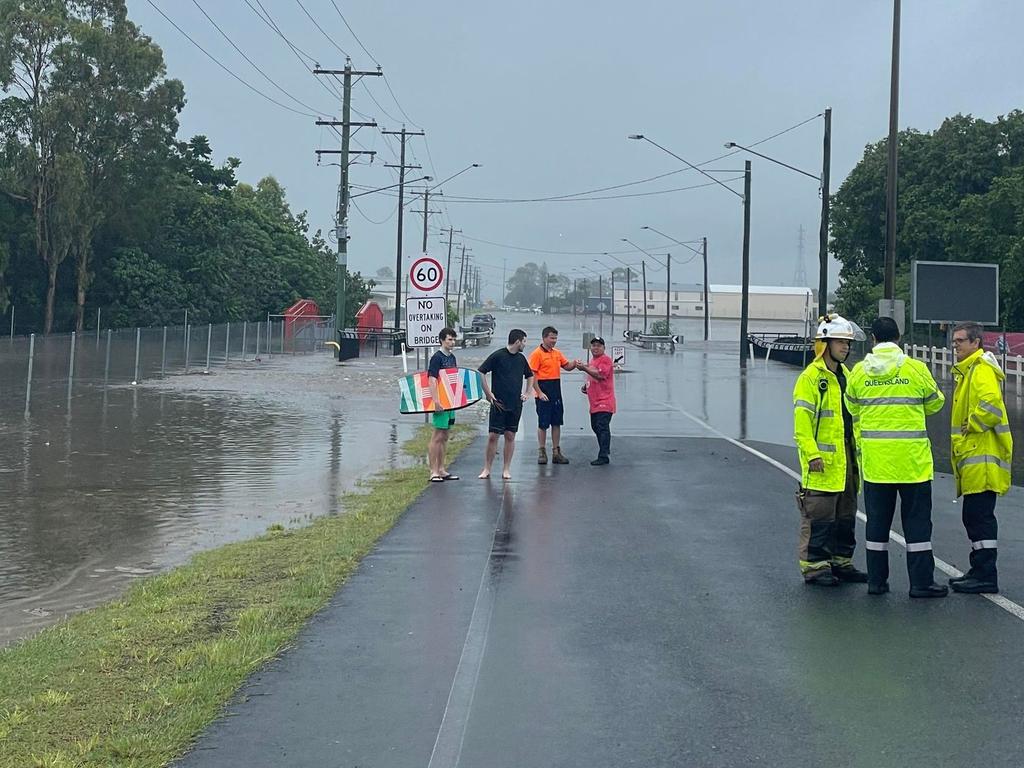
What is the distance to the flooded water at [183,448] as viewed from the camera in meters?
11.0

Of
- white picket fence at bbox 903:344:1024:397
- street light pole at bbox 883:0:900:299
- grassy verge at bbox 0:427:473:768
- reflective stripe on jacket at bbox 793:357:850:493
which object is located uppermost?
street light pole at bbox 883:0:900:299

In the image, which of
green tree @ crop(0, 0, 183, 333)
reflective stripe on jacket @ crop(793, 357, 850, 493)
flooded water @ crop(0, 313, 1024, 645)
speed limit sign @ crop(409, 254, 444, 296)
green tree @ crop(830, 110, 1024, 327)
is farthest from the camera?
green tree @ crop(0, 0, 183, 333)

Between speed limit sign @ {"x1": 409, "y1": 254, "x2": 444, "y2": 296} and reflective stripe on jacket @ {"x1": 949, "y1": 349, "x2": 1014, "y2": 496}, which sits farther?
speed limit sign @ {"x1": 409, "y1": 254, "x2": 444, "y2": 296}

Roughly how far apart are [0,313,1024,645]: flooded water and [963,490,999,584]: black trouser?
594cm

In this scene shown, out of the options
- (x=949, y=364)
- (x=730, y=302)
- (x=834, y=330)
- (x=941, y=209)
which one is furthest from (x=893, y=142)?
(x=730, y=302)

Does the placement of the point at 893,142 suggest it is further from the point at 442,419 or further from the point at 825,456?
the point at 825,456

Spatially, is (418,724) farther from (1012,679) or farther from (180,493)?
(180,493)

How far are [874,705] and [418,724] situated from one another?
6.81ft

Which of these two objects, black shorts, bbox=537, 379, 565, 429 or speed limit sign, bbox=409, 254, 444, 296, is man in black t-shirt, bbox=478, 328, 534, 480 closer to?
black shorts, bbox=537, 379, 565, 429

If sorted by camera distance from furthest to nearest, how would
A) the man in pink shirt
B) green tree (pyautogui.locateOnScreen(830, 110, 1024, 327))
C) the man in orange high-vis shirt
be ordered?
green tree (pyautogui.locateOnScreen(830, 110, 1024, 327))
the man in pink shirt
the man in orange high-vis shirt

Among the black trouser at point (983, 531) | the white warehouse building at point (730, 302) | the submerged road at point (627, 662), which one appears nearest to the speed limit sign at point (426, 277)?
the submerged road at point (627, 662)

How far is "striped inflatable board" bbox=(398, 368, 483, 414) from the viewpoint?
14.2 metres

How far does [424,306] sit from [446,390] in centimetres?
594

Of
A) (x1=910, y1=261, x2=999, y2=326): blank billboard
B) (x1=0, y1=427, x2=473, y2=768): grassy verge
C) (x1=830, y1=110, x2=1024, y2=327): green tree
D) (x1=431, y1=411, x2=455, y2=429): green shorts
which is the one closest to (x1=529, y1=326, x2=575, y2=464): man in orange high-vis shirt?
(x1=431, y1=411, x2=455, y2=429): green shorts
